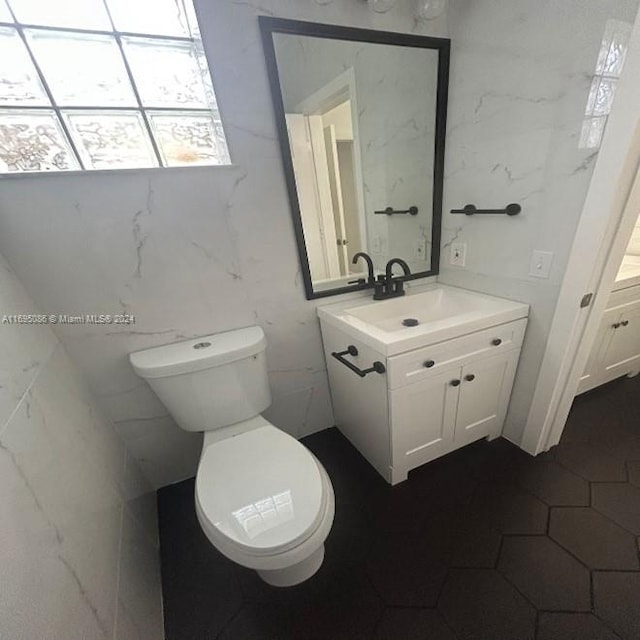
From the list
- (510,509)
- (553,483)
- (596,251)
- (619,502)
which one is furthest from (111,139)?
(619,502)

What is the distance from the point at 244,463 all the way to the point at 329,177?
121 cm

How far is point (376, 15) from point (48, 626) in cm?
190

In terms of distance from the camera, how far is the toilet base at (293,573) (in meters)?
0.95

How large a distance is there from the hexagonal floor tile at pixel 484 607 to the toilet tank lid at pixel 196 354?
107cm

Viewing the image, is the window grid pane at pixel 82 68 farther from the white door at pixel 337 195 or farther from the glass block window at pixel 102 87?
the white door at pixel 337 195

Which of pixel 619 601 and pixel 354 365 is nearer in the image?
pixel 619 601

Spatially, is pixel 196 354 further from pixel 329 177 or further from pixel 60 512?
pixel 329 177

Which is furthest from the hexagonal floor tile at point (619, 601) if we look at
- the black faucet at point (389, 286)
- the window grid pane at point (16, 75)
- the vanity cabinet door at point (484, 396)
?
the window grid pane at point (16, 75)

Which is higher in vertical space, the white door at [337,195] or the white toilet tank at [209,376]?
the white door at [337,195]

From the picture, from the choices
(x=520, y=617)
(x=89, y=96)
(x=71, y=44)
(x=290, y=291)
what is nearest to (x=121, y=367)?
(x=290, y=291)

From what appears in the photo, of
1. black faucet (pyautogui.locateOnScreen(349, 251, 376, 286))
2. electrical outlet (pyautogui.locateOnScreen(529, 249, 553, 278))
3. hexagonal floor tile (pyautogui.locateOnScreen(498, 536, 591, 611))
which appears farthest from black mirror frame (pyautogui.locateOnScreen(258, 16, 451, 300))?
hexagonal floor tile (pyautogui.locateOnScreen(498, 536, 591, 611))

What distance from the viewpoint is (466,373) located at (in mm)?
1140

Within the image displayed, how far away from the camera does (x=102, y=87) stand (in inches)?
35.1

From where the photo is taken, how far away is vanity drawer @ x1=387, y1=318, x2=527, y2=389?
3.22 feet
